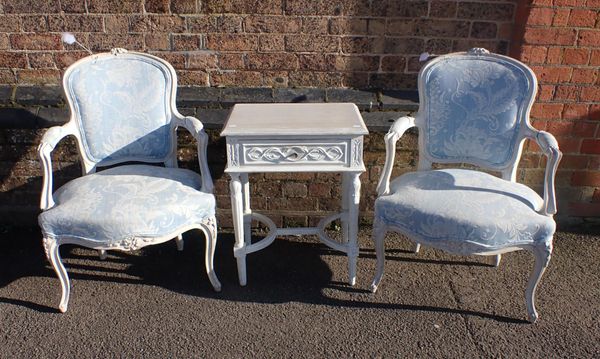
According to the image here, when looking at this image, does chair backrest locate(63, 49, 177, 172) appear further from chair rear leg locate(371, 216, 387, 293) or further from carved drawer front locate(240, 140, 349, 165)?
chair rear leg locate(371, 216, 387, 293)

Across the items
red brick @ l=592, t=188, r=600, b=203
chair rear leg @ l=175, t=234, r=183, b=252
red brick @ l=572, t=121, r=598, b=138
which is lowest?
chair rear leg @ l=175, t=234, r=183, b=252

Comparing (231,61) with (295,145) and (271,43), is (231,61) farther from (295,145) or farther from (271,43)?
(295,145)

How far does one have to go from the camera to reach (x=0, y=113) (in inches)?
123

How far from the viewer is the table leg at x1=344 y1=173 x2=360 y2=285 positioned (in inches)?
101

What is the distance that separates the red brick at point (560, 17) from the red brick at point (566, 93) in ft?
1.26

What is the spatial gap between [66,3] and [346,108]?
6.07 feet

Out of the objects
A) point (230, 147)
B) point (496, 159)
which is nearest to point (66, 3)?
point (230, 147)

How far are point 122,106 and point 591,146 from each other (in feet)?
9.76

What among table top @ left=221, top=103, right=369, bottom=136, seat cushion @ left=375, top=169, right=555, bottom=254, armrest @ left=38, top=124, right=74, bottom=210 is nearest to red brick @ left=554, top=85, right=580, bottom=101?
seat cushion @ left=375, top=169, right=555, bottom=254

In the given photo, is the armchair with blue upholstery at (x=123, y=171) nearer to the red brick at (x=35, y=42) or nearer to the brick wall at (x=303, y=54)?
the brick wall at (x=303, y=54)

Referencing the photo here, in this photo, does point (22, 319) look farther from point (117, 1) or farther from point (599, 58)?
point (599, 58)

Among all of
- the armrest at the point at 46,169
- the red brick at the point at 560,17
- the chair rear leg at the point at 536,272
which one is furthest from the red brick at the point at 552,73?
the armrest at the point at 46,169

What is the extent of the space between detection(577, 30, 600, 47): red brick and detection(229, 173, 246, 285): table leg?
2.20 m

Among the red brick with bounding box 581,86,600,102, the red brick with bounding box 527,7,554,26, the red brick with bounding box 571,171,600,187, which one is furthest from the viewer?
the red brick with bounding box 571,171,600,187
